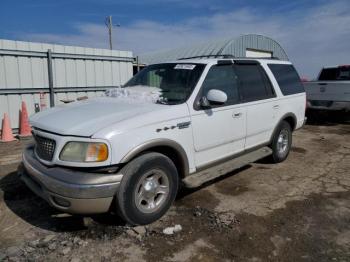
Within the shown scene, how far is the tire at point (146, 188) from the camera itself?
3.27m

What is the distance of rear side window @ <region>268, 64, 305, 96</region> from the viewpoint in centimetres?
580

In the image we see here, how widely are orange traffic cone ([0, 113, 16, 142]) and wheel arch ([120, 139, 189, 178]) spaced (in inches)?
237

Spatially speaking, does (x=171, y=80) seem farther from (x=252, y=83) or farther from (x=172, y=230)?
(x=172, y=230)

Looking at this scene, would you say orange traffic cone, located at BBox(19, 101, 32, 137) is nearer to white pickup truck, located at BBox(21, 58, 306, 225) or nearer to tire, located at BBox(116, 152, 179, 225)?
white pickup truck, located at BBox(21, 58, 306, 225)

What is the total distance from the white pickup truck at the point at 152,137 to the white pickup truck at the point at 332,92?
5564 millimetres

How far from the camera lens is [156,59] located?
29.7 metres

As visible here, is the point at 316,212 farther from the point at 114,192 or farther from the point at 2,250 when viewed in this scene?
the point at 2,250

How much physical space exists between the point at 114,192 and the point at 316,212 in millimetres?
2546

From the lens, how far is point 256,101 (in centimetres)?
502

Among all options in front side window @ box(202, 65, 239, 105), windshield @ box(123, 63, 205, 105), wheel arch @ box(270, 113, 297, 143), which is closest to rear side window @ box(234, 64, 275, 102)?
front side window @ box(202, 65, 239, 105)

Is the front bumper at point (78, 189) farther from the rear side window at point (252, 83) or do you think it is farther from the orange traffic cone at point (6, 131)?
the orange traffic cone at point (6, 131)

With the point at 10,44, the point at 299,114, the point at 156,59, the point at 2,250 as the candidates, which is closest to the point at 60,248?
the point at 2,250

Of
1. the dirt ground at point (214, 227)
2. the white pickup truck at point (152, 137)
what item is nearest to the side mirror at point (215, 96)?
the white pickup truck at point (152, 137)

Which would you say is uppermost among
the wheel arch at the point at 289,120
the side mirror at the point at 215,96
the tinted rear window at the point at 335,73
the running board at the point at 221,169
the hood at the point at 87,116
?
the tinted rear window at the point at 335,73
